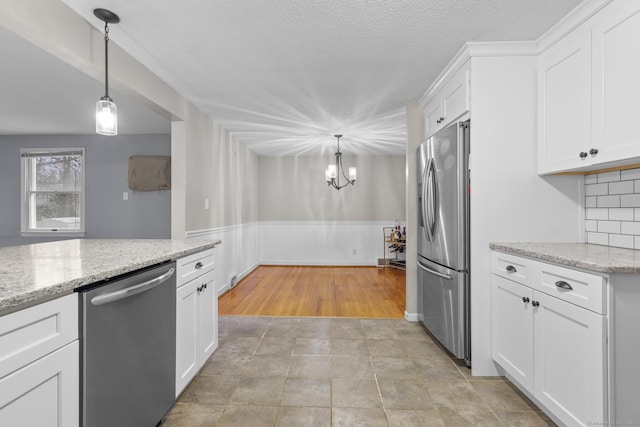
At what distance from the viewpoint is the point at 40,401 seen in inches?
36.6

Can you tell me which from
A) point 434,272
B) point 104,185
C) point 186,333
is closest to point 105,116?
point 186,333

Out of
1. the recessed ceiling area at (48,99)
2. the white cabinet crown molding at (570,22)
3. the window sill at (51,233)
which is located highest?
the recessed ceiling area at (48,99)

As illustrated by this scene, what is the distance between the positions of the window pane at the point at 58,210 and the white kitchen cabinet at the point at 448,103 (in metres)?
5.13

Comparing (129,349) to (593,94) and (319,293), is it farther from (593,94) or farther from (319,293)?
(319,293)

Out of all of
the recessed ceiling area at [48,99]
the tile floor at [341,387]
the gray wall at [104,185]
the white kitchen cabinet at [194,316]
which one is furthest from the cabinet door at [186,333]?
the gray wall at [104,185]

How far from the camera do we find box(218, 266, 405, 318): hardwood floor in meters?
3.52

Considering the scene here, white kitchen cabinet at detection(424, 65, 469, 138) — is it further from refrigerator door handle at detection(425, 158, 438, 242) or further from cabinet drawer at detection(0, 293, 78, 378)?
cabinet drawer at detection(0, 293, 78, 378)

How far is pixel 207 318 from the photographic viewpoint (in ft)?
7.21

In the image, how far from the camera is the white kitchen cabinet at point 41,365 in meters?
0.83

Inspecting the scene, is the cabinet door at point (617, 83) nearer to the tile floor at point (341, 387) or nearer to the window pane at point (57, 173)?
the tile floor at point (341, 387)

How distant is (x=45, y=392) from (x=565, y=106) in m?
2.70

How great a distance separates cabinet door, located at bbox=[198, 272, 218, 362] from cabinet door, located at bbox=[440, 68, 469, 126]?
2123mm

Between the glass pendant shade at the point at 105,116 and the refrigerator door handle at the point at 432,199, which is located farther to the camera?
the refrigerator door handle at the point at 432,199

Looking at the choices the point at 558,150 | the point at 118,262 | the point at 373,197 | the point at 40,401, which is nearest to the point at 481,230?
the point at 558,150
